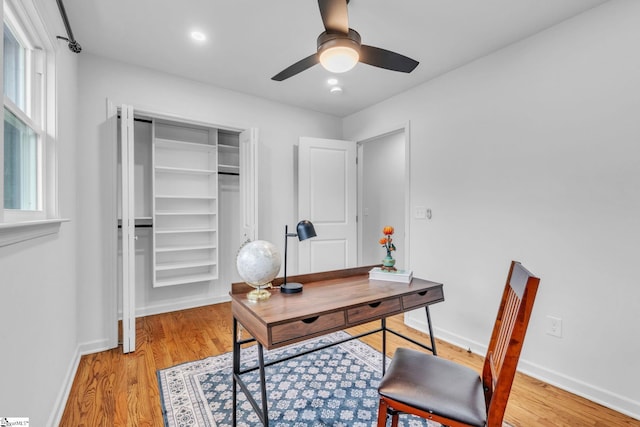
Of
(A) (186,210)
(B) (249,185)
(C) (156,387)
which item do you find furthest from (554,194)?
(A) (186,210)

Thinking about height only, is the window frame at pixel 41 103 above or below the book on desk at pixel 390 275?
above

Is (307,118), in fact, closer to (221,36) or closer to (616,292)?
(221,36)

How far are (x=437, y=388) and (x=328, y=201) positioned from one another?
278 cm

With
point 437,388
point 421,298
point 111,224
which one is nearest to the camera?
point 437,388

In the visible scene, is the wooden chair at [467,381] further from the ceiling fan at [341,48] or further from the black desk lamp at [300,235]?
the ceiling fan at [341,48]

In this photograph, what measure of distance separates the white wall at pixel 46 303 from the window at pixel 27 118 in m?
0.10

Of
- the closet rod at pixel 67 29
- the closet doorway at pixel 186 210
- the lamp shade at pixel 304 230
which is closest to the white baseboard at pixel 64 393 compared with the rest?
the closet doorway at pixel 186 210

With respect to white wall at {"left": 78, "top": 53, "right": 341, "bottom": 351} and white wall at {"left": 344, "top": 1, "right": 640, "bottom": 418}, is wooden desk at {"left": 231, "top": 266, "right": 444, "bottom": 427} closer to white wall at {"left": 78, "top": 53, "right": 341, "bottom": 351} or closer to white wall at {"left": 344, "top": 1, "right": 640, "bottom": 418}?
white wall at {"left": 344, "top": 1, "right": 640, "bottom": 418}

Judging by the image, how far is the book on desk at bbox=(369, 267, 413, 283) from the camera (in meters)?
1.96

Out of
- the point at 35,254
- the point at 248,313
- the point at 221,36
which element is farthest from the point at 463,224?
the point at 35,254

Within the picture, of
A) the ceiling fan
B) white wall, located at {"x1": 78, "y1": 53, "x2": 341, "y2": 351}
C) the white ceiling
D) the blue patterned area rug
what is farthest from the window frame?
the ceiling fan

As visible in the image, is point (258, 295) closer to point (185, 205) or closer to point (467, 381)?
point (467, 381)

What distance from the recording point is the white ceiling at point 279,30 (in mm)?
2025

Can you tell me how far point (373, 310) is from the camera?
1.60m
